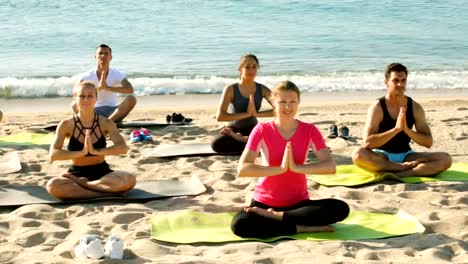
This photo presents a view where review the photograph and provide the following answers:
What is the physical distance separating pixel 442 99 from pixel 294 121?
920 cm

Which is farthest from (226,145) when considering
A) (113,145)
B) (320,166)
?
(320,166)

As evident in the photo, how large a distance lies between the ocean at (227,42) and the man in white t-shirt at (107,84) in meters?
5.43

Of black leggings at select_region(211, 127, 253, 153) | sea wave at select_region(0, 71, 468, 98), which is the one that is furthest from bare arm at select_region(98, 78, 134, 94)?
sea wave at select_region(0, 71, 468, 98)

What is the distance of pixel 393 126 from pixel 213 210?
6.37ft

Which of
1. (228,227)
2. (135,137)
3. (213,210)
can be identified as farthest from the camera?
(135,137)

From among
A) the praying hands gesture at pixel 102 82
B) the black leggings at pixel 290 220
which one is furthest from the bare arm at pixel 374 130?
the praying hands gesture at pixel 102 82

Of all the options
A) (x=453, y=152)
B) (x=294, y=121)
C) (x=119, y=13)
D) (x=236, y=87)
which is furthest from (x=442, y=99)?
(x=119, y=13)

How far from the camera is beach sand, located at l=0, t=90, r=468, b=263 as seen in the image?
511cm

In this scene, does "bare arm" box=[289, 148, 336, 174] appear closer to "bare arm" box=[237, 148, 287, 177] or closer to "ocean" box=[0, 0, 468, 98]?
"bare arm" box=[237, 148, 287, 177]

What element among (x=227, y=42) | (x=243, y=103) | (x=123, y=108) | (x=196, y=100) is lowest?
(x=196, y=100)

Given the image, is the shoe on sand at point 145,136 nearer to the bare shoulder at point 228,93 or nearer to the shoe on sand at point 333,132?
the bare shoulder at point 228,93

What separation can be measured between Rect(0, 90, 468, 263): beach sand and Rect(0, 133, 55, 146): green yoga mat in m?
0.35

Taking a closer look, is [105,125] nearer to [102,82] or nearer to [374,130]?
[374,130]

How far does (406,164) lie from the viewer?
7402 millimetres
